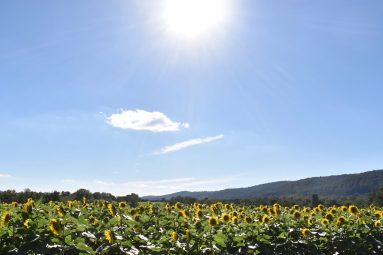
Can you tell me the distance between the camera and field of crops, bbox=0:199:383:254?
769 centimetres

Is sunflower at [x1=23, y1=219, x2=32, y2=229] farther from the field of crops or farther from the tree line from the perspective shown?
the tree line

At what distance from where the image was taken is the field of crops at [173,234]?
25.2 ft

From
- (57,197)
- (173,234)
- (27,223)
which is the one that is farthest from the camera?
(57,197)

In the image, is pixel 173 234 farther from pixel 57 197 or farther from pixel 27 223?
pixel 57 197

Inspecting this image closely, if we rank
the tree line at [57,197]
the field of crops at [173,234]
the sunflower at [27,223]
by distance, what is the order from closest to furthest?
the field of crops at [173,234], the sunflower at [27,223], the tree line at [57,197]

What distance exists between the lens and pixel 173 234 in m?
8.71

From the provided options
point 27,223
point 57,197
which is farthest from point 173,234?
point 57,197

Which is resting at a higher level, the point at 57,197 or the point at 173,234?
the point at 57,197

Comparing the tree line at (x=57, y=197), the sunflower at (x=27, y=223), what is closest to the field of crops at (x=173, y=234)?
the sunflower at (x=27, y=223)

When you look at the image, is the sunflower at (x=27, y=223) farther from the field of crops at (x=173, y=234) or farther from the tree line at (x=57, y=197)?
the tree line at (x=57, y=197)

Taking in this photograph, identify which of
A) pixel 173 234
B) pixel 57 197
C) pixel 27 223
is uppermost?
pixel 57 197

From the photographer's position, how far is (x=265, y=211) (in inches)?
582

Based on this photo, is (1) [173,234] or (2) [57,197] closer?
(1) [173,234]

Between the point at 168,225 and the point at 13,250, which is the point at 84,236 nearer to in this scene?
the point at 13,250
